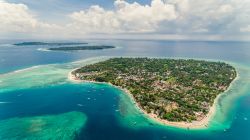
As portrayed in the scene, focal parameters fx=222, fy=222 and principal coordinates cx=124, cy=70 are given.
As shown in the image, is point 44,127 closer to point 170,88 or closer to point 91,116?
point 91,116

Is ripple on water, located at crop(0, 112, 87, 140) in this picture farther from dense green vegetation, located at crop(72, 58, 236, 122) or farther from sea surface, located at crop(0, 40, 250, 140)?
dense green vegetation, located at crop(72, 58, 236, 122)

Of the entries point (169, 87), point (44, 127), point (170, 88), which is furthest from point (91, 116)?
point (169, 87)

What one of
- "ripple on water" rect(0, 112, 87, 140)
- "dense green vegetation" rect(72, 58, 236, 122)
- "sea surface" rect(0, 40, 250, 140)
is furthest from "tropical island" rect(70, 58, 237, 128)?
"ripple on water" rect(0, 112, 87, 140)

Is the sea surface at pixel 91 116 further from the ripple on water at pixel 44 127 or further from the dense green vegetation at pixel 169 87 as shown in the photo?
the dense green vegetation at pixel 169 87

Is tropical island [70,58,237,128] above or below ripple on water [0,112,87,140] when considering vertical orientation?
above

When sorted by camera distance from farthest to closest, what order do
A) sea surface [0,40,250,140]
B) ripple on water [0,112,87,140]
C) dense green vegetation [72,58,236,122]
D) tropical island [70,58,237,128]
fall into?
dense green vegetation [72,58,236,122] → tropical island [70,58,237,128] → sea surface [0,40,250,140] → ripple on water [0,112,87,140]

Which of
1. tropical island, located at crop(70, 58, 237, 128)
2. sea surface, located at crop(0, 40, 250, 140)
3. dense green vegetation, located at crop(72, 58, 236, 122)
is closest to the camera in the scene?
sea surface, located at crop(0, 40, 250, 140)

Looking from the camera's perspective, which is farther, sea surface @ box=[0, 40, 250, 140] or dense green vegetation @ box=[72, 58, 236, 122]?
dense green vegetation @ box=[72, 58, 236, 122]
